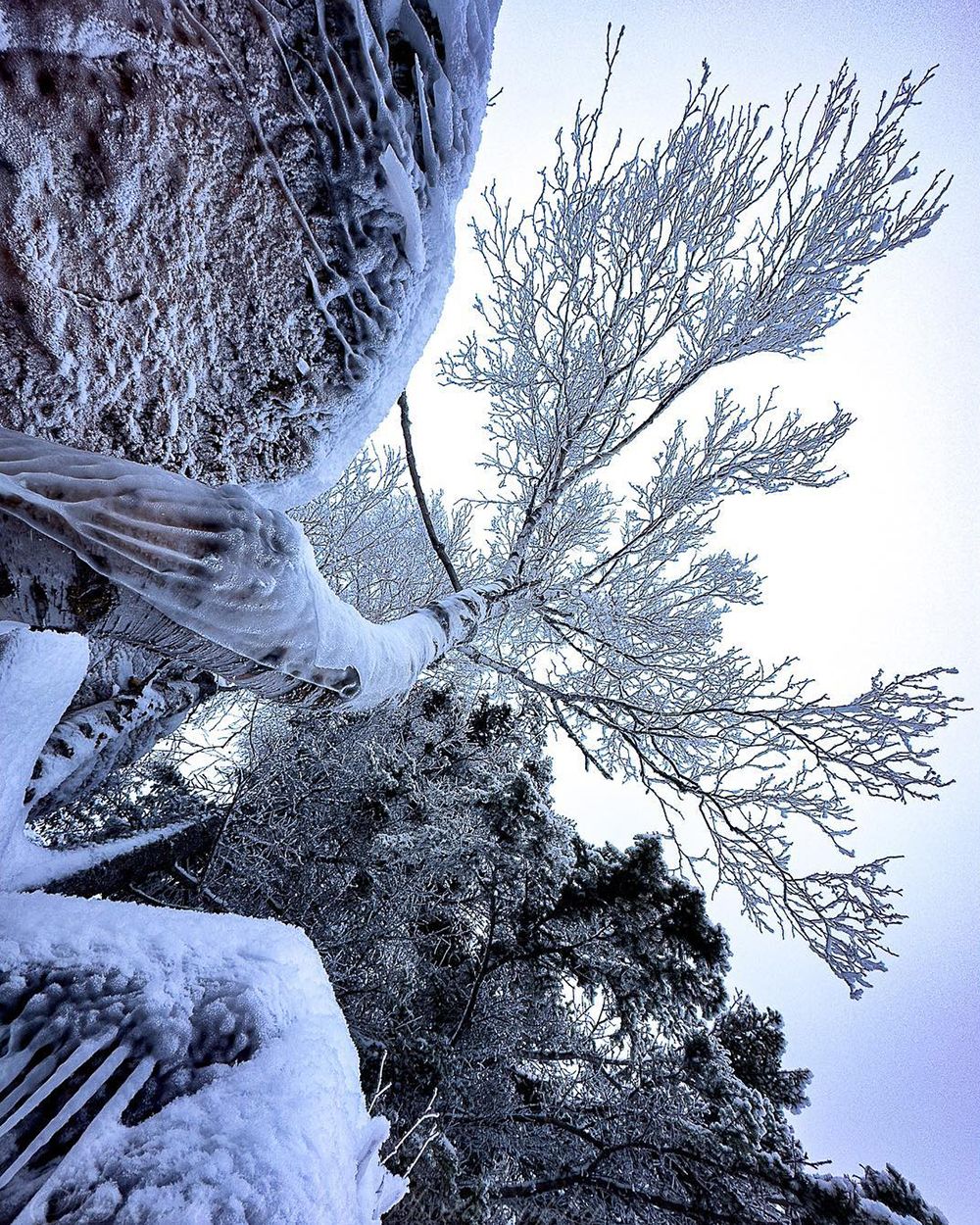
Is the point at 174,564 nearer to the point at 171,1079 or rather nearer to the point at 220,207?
the point at 171,1079

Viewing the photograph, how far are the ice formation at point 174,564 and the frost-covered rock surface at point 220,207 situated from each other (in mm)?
637

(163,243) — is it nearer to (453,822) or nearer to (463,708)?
(453,822)

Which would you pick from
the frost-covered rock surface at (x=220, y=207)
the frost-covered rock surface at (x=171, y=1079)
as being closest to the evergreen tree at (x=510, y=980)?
the frost-covered rock surface at (x=171, y=1079)

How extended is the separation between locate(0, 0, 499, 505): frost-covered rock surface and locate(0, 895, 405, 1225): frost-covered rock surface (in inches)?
50.1

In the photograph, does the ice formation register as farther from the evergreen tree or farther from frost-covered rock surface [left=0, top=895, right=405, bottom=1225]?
the evergreen tree

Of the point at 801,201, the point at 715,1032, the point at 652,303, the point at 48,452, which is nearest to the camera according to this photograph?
the point at 48,452

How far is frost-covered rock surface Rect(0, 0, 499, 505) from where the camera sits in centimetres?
113

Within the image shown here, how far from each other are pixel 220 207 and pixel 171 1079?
66.2 inches

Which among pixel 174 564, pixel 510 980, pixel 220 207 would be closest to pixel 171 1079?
pixel 174 564

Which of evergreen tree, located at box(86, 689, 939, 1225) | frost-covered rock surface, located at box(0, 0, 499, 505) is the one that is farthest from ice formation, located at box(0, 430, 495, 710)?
evergreen tree, located at box(86, 689, 939, 1225)

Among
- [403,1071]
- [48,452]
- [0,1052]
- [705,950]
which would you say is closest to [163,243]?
[48,452]

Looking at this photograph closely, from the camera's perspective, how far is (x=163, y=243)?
135 cm

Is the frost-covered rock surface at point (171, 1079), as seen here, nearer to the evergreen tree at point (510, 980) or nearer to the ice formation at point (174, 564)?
the ice formation at point (174, 564)

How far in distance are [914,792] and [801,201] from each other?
150 inches
